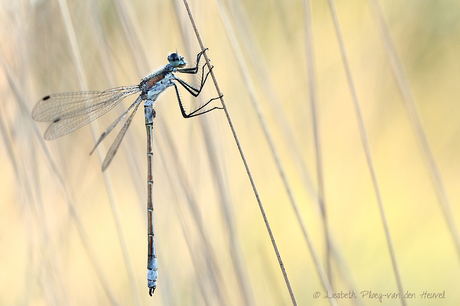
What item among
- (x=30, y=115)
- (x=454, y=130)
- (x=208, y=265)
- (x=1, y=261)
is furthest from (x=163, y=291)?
(x=454, y=130)

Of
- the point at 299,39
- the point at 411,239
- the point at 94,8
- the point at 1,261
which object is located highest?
the point at 94,8

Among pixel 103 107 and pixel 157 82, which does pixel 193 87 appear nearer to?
pixel 157 82

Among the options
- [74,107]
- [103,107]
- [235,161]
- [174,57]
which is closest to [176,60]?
[174,57]

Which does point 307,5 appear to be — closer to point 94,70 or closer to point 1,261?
point 94,70

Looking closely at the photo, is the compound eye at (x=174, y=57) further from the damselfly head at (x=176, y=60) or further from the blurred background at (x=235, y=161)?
the blurred background at (x=235, y=161)

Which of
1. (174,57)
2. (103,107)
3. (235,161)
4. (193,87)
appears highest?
(174,57)

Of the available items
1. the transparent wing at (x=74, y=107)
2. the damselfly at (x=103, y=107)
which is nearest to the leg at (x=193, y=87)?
the damselfly at (x=103, y=107)
